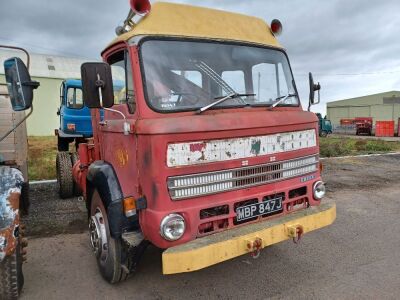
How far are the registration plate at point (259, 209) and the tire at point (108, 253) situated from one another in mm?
1190

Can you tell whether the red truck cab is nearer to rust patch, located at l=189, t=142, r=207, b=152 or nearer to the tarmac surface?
rust patch, located at l=189, t=142, r=207, b=152

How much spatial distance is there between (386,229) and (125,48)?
4548 millimetres

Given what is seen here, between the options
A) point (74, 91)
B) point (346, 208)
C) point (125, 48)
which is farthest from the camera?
point (74, 91)

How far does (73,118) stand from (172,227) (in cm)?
690

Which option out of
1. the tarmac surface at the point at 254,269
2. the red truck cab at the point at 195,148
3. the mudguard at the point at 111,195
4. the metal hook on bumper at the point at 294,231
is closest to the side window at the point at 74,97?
the tarmac surface at the point at 254,269

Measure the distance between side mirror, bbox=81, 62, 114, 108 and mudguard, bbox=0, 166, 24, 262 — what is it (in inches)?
38.7

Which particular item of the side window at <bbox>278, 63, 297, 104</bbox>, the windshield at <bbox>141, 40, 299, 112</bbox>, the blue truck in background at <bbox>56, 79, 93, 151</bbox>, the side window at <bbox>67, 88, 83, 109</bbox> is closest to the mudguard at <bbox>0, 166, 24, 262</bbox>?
the windshield at <bbox>141, 40, 299, 112</bbox>

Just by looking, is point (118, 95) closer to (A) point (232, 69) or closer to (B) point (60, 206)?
(A) point (232, 69)

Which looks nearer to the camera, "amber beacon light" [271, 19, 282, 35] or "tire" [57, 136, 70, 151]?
"amber beacon light" [271, 19, 282, 35]

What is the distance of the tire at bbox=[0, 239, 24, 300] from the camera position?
3.18 meters

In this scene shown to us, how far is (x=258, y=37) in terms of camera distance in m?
4.03

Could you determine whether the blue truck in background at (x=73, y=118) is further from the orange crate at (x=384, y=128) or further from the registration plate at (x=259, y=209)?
the orange crate at (x=384, y=128)

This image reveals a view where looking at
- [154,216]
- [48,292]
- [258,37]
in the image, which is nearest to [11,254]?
[48,292]

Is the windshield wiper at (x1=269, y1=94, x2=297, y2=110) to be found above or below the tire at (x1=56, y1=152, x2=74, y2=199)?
above
